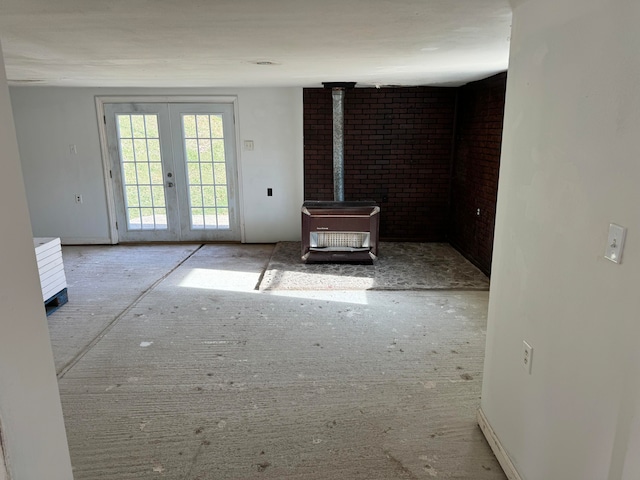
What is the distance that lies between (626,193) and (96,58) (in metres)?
3.17

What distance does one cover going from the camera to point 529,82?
1.66 metres

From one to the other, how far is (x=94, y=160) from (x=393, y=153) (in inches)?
156

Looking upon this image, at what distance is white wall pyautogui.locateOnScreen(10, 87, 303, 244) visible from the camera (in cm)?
552

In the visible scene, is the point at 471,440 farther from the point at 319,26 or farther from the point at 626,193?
the point at 319,26

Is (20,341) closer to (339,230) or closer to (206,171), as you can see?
(339,230)

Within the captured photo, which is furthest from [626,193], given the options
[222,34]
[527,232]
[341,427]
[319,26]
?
[222,34]

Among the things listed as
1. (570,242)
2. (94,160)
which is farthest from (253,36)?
(94,160)

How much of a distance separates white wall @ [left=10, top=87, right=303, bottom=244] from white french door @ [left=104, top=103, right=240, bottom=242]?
0.62ft

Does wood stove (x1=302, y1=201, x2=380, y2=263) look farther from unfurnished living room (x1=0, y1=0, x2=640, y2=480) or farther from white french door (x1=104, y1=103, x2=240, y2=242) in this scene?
white french door (x1=104, y1=103, x2=240, y2=242)

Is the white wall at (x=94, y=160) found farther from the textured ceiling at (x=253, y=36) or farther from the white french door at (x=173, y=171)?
the textured ceiling at (x=253, y=36)

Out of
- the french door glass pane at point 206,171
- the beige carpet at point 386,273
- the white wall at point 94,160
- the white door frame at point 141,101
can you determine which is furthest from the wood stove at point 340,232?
the french door glass pane at point 206,171

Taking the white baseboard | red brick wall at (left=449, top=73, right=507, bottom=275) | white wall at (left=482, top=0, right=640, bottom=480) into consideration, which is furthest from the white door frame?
white wall at (left=482, top=0, right=640, bottom=480)

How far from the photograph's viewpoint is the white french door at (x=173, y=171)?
561 centimetres

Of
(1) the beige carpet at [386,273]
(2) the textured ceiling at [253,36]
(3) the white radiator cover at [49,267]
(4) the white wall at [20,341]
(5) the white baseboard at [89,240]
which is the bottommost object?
(1) the beige carpet at [386,273]
